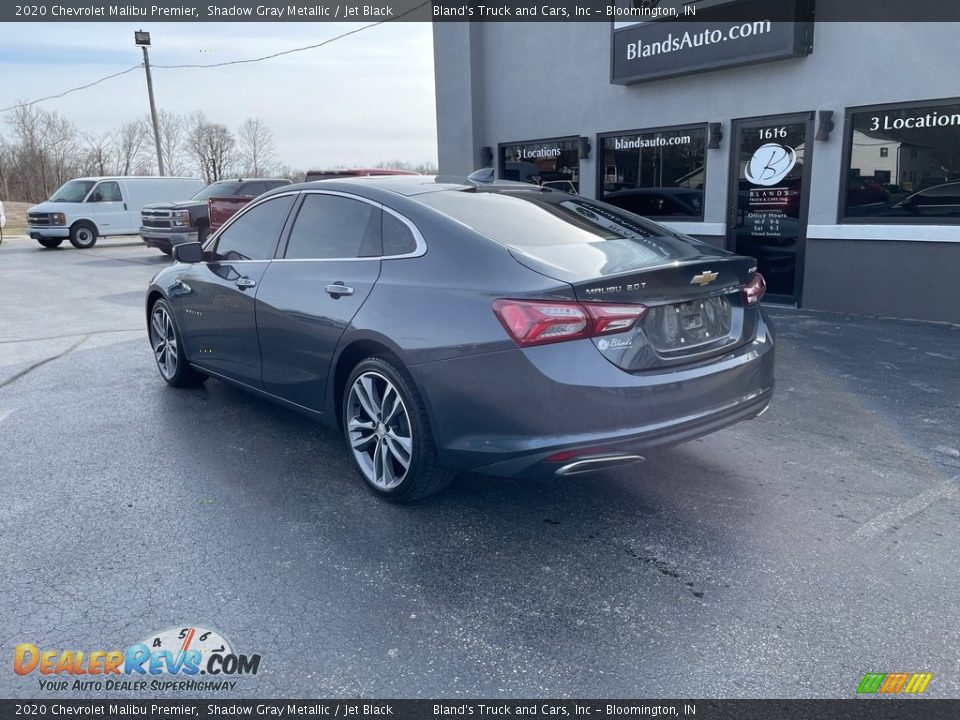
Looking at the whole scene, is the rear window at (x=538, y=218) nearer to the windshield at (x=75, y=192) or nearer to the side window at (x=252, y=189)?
the side window at (x=252, y=189)

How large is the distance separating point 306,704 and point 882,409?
15.0 ft

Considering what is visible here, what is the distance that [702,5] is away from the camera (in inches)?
389

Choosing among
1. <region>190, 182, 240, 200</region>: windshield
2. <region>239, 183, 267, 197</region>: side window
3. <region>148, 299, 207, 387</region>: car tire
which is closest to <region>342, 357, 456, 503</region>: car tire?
<region>148, 299, 207, 387</region>: car tire

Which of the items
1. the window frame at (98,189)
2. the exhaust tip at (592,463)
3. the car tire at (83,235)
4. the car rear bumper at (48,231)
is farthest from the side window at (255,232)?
the window frame at (98,189)

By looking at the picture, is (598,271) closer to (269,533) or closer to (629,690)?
(629,690)

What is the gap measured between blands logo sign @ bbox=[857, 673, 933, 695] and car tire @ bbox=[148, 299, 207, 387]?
487 cm

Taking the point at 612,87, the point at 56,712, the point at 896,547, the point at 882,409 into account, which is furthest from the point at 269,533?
the point at 612,87

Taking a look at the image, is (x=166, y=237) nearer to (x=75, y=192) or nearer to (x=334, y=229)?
(x=75, y=192)

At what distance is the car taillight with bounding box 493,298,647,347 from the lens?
10.6 ft

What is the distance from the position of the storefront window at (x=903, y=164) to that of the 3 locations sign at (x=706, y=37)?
128cm

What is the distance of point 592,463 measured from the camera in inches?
128

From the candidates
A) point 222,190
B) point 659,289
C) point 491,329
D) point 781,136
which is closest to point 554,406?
point 491,329

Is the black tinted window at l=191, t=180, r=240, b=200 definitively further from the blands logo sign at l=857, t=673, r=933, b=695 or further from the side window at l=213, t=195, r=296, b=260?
the blands logo sign at l=857, t=673, r=933, b=695

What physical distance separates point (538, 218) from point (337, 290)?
1137 mm
